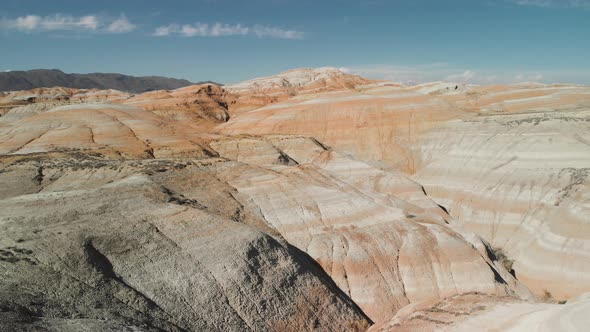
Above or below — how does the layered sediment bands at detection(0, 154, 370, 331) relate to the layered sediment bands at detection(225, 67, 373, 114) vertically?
below

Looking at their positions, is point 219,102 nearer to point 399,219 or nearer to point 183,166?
point 183,166

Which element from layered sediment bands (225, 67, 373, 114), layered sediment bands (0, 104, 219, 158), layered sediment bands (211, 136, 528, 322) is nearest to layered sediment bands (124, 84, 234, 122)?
layered sediment bands (225, 67, 373, 114)

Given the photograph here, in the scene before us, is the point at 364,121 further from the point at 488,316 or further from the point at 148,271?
the point at 148,271

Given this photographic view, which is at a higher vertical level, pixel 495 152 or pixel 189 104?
pixel 189 104

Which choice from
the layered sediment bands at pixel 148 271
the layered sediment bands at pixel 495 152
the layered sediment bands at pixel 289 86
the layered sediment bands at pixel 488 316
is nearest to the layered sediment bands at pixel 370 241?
the layered sediment bands at pixel 148 271

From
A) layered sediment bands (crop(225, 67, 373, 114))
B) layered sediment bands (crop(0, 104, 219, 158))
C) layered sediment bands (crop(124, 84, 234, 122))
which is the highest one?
layered sediment bands (crop(225, 67, 373, 114))

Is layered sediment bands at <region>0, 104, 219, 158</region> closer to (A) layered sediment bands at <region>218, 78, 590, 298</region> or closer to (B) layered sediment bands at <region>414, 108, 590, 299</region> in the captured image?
(A) layered sediment bands at <region>218, 78, 590, 298</region>

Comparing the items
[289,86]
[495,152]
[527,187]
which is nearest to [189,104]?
[289,86]
